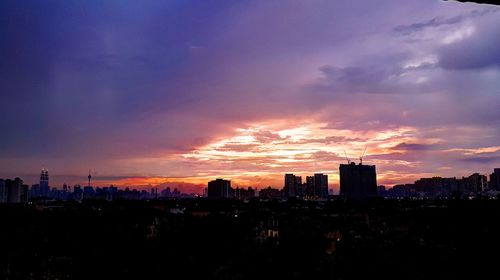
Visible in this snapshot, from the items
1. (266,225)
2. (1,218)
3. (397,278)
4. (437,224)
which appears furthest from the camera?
(266,225)

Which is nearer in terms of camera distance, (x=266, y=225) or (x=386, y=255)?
(x=386, y=255)

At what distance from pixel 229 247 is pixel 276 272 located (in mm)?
12673

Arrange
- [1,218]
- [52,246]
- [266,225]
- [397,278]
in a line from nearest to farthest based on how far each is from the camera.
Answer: [397,278], [52,246], [1,218], [266,225]

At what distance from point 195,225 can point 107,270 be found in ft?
84.6

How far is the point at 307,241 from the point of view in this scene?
5994cm

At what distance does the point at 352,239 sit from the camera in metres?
61.5

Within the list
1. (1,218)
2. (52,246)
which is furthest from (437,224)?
(1,218)

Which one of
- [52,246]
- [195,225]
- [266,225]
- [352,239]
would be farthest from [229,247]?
[266,225]

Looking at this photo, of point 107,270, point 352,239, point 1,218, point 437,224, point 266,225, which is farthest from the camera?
point 266,225

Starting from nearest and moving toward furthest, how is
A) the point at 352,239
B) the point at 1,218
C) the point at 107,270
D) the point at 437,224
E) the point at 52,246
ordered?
the point at 107,270 → the point at 52,246 → the point at 352,239 → the point at 437,224 → the point at 1,218

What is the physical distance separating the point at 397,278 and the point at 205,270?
20.7 meters

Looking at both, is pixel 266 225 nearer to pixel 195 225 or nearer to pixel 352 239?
pixel 195 225

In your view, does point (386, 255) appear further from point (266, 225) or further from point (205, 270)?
point (266, 225)

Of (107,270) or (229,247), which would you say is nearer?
(107,270)
